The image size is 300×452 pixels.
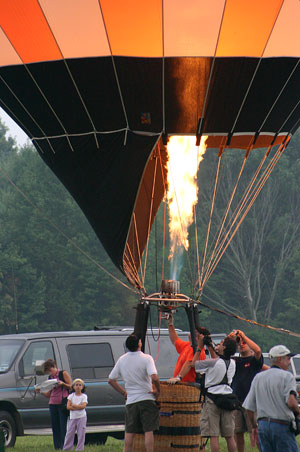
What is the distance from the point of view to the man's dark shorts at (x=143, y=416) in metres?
10.5

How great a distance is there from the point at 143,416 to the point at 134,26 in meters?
4.52

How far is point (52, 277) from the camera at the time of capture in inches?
2083

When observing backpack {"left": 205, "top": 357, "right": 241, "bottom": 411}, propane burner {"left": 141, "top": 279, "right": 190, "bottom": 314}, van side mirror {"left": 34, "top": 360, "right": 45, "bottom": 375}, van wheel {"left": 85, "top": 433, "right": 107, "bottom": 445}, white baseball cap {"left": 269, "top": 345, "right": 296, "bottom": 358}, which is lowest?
van wheel {"left": 85, "top": 433, "right": 107, "bottom": 445}

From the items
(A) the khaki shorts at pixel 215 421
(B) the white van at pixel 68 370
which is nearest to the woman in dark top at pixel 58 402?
(B) the white van at pixel 68 370

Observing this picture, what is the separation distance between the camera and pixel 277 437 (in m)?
8.52

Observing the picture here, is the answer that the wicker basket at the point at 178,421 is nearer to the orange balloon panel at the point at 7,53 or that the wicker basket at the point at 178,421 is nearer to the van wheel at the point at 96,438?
the orange balloon panel at the point at 7,53

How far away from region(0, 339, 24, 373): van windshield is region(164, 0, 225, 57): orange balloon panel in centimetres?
597

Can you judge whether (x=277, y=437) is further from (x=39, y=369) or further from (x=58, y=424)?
(x=39, y=369)

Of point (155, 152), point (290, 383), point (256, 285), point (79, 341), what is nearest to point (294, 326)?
point (256, 285)

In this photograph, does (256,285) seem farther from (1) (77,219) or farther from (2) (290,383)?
(2) (290,383)

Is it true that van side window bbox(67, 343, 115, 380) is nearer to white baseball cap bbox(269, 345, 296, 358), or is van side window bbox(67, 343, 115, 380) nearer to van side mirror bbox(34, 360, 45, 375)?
van side mirror bbox(34, 360, 45, 375)

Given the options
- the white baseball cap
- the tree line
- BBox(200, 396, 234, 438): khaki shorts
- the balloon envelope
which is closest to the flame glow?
the balloon envelope

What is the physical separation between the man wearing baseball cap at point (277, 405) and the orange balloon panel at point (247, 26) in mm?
4666

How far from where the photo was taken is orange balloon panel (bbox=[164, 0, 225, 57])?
→ 11.5m
